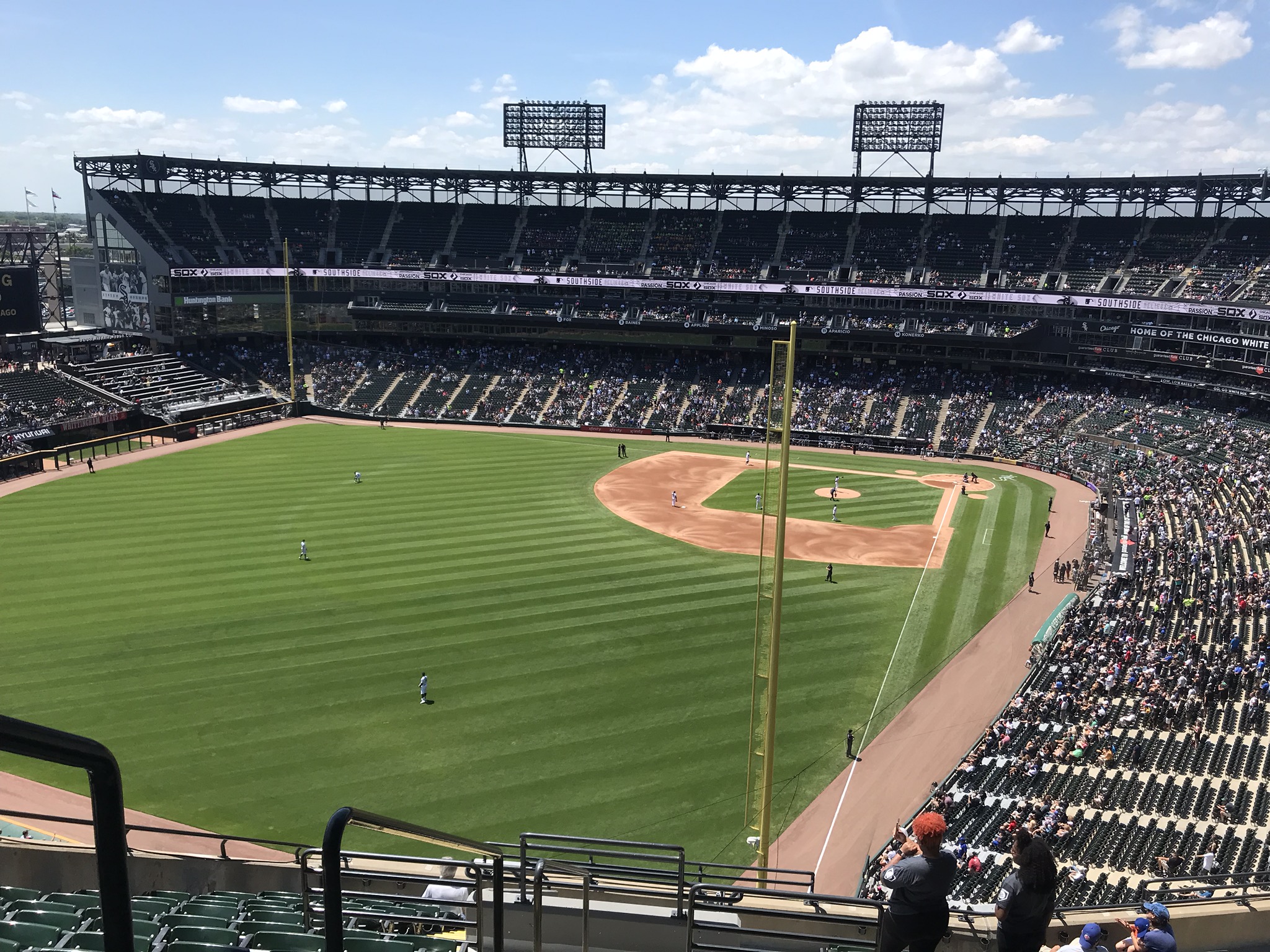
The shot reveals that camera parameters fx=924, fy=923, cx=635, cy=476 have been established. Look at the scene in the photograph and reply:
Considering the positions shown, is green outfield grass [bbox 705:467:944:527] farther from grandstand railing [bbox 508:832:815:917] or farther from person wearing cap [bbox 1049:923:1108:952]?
person wearing cap [bbox 1049:923:1108:952]

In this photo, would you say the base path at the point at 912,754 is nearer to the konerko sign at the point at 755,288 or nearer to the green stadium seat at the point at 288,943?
the green stadium seat at the point at 288,943

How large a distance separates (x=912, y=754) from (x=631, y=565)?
15591 millimetres

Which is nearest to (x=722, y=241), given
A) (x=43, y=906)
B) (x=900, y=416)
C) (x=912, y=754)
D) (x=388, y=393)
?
(x=900, y=416)

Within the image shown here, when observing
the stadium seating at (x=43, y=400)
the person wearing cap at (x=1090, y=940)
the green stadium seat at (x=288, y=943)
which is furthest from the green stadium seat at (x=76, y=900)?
the stadium seating at (x=43, y=400)

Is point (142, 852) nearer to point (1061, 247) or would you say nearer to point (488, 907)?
point (488, 907)

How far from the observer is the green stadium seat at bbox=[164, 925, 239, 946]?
23.9ft

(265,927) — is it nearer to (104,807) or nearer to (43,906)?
(43,906)

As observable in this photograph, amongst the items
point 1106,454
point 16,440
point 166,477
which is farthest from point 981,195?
point 16,440

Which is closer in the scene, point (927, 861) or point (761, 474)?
point (927, 861)

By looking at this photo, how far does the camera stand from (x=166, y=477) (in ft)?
164

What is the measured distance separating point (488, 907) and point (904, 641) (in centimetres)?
2472

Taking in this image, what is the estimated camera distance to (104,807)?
120 inches

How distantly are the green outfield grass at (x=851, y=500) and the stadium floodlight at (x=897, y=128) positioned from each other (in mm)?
36209

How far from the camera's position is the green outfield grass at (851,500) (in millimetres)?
46188
